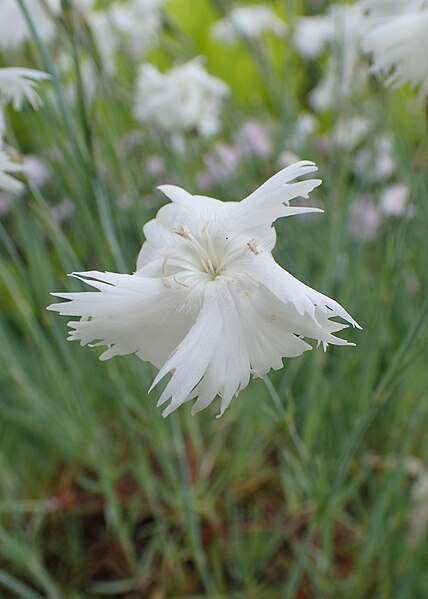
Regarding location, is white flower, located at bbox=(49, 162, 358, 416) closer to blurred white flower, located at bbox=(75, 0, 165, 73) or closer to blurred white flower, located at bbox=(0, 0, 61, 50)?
blurred white flower, located at bbox=(0, 0, 61, 50)

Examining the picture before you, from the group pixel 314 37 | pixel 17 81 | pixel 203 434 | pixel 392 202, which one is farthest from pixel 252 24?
pixel 17 81

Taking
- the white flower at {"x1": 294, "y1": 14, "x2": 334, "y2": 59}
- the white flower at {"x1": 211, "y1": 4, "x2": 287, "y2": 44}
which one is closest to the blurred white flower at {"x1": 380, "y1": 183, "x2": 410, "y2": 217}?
the white flower at {"x1": 294, "y1": 14, "x2": 334, "y2": 59}

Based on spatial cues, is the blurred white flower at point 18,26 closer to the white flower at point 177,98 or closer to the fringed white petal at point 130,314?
the white flower at point 177,98

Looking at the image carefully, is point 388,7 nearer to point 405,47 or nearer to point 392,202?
point 405,47

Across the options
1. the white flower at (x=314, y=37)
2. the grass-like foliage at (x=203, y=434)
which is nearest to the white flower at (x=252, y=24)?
the white flower at (x=314, y=37)

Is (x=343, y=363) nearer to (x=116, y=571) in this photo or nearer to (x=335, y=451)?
(x=335, y=451)

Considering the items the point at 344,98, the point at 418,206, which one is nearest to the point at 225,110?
the point at 344,98
